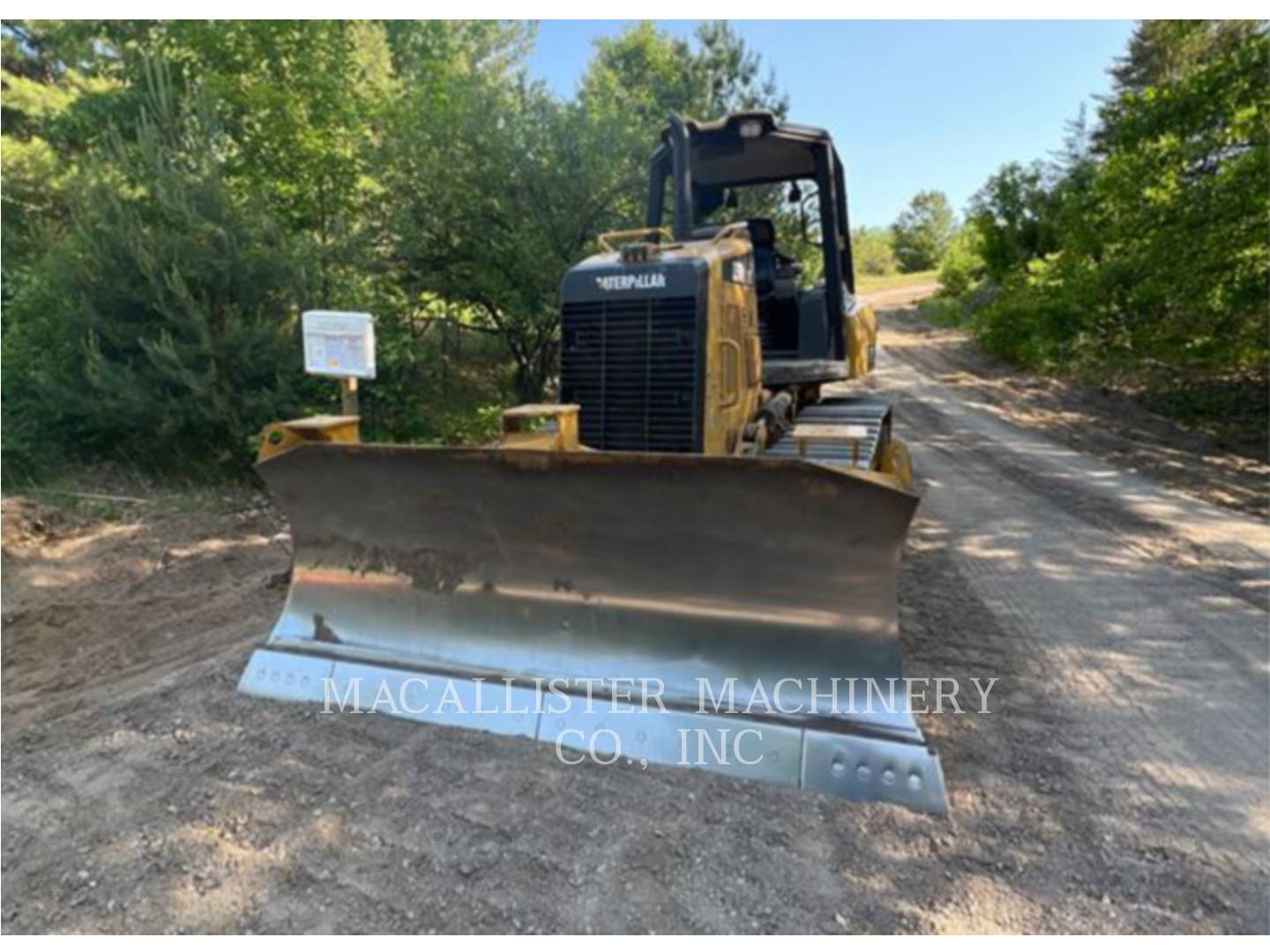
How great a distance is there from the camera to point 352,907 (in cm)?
203

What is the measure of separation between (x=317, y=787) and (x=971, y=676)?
9.08 feet

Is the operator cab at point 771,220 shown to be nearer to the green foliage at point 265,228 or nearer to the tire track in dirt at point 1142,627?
the tire track in dirt at point 1142,627

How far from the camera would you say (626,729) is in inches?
103

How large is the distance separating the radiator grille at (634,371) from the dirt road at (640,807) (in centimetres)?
152

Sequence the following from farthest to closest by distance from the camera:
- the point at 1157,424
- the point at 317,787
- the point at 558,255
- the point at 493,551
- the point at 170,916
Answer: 1. the point at 1157,424
2. the point at 558,255
3. the point at 493,551
4. the point at 317,787
5. the point at 170,916

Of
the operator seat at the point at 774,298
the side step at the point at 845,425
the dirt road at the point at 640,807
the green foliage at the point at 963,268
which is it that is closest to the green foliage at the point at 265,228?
the dirt road at the point at 640,807

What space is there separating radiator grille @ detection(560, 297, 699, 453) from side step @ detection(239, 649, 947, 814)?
1320 millimetres

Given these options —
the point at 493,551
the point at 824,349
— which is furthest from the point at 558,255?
the point at 493,551

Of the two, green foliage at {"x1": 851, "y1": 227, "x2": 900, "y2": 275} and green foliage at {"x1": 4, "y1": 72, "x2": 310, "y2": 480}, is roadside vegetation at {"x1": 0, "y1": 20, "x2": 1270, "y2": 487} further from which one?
green foliage at {"x1": 851, "y1": 227, "x2": 900, "y2": 275}

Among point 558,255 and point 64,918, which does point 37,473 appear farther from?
point 64,918

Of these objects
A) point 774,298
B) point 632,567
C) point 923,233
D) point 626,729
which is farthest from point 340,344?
point 923,233

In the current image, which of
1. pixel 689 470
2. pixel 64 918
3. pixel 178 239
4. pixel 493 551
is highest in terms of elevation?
pixel 178 239

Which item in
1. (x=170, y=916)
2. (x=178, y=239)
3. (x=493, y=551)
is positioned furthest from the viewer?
(x=178, y=239)

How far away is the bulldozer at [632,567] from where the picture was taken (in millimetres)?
2516
